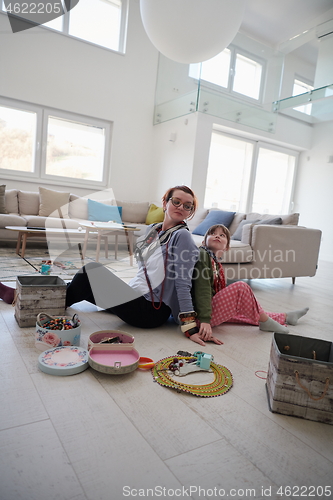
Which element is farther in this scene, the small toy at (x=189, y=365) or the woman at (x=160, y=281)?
the woman at (x=160, y=281)

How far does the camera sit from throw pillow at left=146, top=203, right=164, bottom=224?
492 cm

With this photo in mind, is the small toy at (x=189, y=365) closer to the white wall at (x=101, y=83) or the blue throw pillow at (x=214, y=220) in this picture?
the blue throw pillow at (x=214, y=220)

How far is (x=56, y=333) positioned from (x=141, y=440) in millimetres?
656

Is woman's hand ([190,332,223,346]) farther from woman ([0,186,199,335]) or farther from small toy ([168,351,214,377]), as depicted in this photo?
small toy ([168,351,214,377])

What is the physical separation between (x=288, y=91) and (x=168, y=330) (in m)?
4.57

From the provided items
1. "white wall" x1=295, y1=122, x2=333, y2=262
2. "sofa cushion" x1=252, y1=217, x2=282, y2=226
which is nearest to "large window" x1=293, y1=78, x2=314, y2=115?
"white wall" x1=295, y1=122, x2=333, y2=262

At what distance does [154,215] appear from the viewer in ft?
16.5

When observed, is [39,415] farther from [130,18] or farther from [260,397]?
[130,18]

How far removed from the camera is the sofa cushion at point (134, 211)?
520 cm

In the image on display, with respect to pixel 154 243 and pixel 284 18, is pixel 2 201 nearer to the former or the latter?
pixel 154 243

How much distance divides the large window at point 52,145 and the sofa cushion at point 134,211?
2.07 ft

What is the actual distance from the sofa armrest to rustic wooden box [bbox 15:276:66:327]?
1.90m

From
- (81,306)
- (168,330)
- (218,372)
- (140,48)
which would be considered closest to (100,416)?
(218,372)

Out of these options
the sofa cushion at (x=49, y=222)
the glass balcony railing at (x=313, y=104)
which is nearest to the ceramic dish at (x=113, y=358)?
the sofa cushion at (x=49, y=222)
